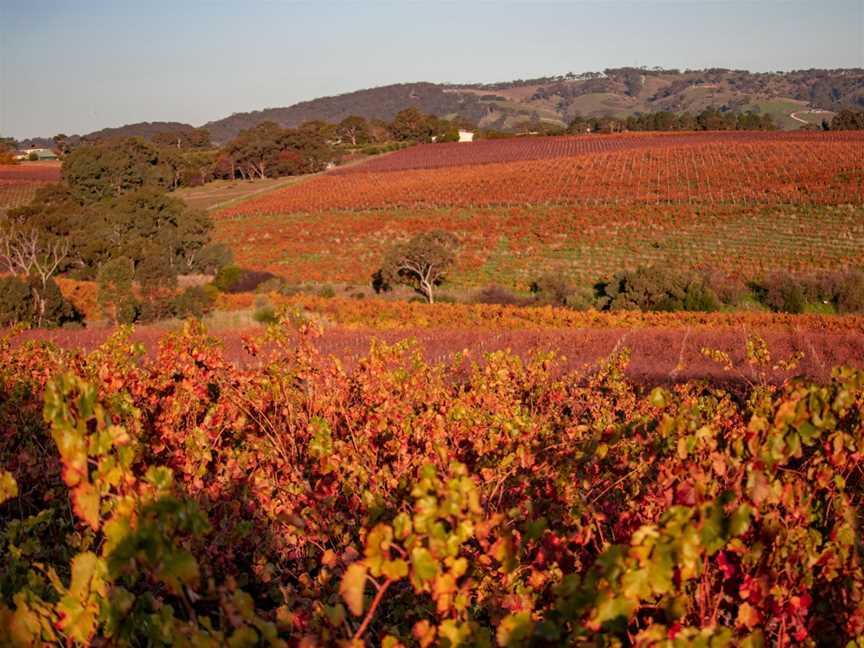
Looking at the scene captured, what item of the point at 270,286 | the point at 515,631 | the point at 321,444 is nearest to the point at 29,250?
the point at 270,286

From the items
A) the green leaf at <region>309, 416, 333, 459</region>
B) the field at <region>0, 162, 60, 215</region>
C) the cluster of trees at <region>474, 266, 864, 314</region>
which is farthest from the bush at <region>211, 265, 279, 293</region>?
the field at <region>0, 162, 60, 215</region>

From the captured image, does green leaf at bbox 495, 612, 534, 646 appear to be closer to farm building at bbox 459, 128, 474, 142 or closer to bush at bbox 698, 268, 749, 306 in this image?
bush at bbox 698, 268, 749, 306

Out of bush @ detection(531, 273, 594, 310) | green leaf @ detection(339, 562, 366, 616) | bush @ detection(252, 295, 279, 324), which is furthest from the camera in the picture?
bush @ detection(531, 273, 594, 310)

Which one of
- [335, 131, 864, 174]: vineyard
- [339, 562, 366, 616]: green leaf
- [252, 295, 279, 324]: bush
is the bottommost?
[252, 295, 279, 324]: bush

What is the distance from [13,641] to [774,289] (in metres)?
28.3

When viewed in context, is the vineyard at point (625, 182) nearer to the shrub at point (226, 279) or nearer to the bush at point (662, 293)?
the bush at point (662, 293)

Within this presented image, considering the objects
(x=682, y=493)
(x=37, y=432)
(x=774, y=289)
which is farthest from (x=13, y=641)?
(x=774, y=289)

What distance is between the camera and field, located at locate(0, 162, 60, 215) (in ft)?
219

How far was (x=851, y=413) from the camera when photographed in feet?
14.4

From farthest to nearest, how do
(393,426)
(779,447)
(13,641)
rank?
(393,426)
(779,447)
(13,641)

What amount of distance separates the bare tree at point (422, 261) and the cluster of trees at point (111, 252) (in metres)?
8.52

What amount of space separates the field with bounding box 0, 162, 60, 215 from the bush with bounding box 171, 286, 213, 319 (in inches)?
1632

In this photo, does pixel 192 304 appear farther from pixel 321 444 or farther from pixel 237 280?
pixel 321 444

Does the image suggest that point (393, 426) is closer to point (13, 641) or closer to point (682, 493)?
point (682, 493)
